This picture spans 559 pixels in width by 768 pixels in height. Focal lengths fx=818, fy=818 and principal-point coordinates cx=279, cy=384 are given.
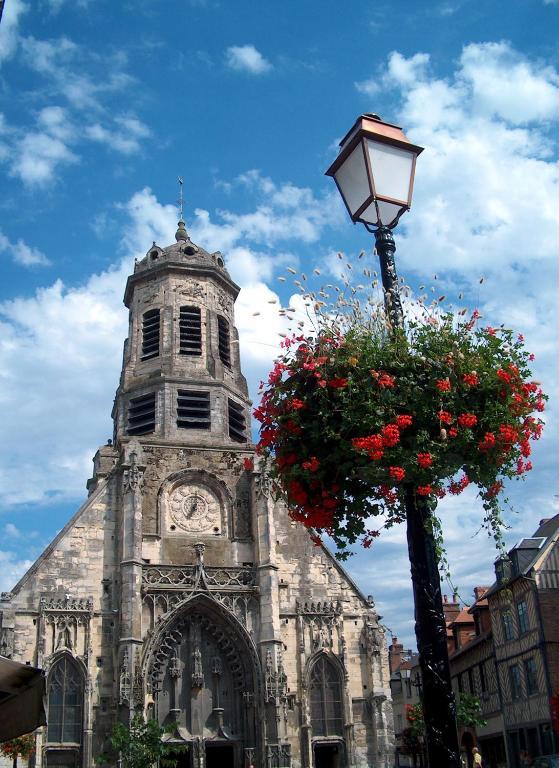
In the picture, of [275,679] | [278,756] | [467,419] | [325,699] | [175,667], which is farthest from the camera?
[325,699]

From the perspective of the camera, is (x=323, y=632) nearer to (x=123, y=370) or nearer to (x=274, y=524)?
(x=274, y=524)

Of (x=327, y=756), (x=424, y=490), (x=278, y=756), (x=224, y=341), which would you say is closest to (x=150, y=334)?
(x=224, y=341)

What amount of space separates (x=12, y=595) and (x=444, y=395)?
20.2 meters

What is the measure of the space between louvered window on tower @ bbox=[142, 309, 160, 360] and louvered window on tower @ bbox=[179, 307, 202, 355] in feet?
2.98

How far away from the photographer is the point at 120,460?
1024 inches

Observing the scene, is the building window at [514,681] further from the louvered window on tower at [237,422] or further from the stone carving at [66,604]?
the stone carving at [66,604]

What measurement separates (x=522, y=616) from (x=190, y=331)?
14.9 meters

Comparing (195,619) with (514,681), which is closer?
(195,619)

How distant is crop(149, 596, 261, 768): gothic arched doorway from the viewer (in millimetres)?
23220

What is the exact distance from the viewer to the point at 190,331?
30.1 m

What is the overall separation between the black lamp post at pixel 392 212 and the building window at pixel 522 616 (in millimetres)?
21042

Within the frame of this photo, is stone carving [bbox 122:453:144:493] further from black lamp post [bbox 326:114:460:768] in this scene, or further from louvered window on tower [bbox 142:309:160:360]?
black lamp post [bbox 326:114:460:768]

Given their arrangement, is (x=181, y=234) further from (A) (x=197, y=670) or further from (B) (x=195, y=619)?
(A) (x=197, y=670)

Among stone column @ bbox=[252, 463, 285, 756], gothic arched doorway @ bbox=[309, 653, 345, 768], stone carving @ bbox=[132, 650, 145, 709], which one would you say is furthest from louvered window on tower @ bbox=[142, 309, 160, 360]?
gothic arched doorway @ bbox=[309, 653, 345, 768]
